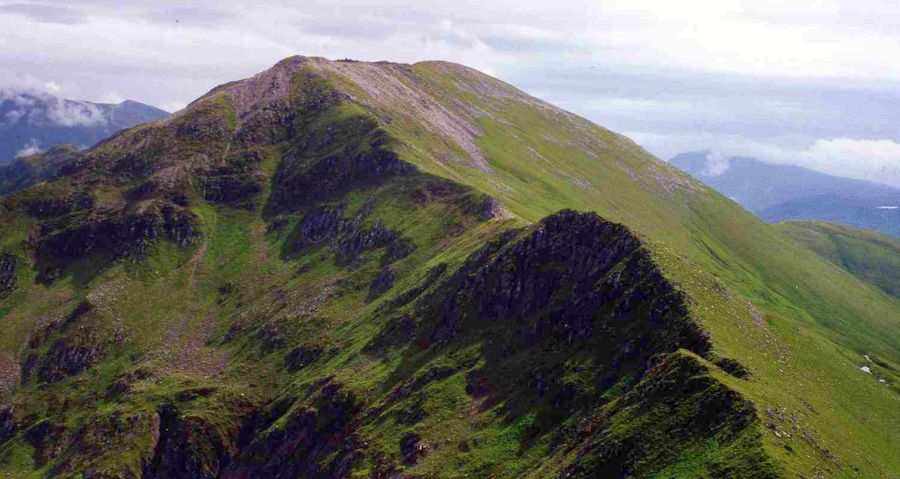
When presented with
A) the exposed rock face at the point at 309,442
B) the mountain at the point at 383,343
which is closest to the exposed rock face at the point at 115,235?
the mountain at the point at 383,343

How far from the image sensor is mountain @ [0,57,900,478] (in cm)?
6881

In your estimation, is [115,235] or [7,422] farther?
[115,235]

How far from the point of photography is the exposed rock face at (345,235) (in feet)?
504

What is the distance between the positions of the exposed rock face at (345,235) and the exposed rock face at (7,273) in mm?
71030

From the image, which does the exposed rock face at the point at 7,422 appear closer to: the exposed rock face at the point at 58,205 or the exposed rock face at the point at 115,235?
the exposed rock face at the point at 115,235

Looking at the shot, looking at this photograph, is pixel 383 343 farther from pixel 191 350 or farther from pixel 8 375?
pixel 8 375

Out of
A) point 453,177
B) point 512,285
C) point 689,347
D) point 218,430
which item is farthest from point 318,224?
point 689,347

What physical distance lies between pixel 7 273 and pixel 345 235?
8670 centimetres

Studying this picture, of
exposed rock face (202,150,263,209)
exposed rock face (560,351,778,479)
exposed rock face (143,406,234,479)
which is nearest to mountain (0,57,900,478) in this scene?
exposed rock face (560,351,778,479)

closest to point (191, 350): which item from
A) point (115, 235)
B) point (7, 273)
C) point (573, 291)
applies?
point (115, 235)

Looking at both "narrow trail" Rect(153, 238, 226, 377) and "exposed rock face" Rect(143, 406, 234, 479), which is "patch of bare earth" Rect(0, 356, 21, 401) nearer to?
"narrow trail" Rect(153, 238, 226, 377)

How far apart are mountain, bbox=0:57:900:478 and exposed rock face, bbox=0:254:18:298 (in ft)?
2.11

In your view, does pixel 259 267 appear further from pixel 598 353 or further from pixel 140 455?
pixel 598 353

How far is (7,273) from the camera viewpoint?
17700cm
